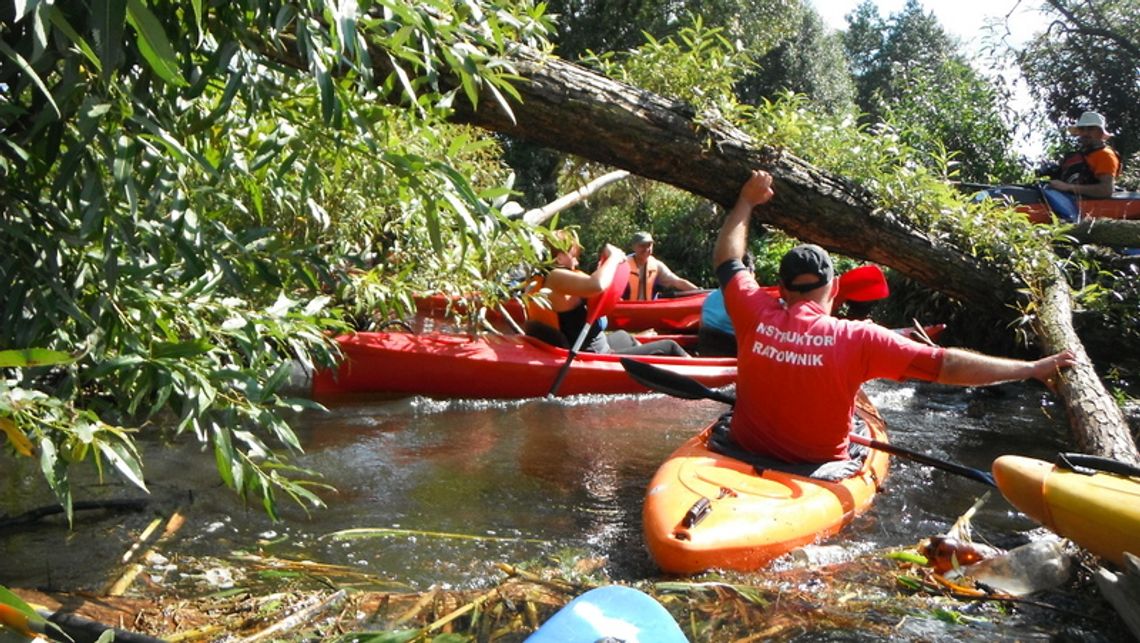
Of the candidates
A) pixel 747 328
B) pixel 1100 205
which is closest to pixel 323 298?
pixel 747 328

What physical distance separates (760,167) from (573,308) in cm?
296

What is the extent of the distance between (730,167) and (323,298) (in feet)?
9.35

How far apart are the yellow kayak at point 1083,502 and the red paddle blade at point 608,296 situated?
440 cm

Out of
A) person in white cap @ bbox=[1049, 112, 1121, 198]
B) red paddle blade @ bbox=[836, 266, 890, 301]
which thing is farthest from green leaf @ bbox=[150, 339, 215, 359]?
person in white cap @ bbox=[1049, 112, 1121, 198]

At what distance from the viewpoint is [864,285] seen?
666 cm

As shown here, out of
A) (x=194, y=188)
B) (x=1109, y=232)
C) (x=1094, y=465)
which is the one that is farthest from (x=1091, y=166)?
(x=194, y=188)

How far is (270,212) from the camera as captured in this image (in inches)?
243

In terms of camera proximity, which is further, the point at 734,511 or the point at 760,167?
the point at 760,167

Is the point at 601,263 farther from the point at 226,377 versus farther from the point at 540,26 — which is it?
the point at 226,377

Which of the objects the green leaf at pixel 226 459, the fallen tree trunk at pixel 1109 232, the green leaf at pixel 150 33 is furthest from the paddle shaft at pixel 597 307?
the green leaf at pixel 150 33

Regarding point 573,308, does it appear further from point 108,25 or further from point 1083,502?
point 108,25

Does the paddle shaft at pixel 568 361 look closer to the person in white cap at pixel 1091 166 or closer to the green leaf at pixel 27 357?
the person in white cap at pixel 1091 166

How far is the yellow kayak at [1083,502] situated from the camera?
3617mm

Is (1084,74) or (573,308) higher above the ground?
(1084,74)
